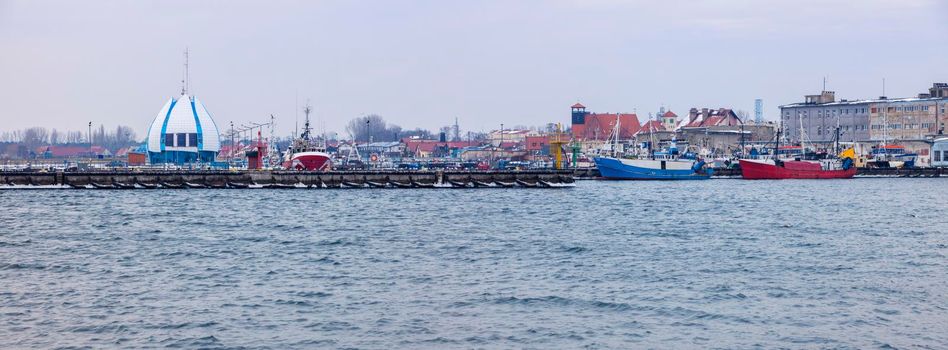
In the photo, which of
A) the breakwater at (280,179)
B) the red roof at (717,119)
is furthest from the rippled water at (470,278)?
the red roof at (717,119)

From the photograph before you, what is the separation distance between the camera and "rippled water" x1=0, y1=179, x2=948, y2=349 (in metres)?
24.0

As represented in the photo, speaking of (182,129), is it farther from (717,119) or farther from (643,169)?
(717,119)

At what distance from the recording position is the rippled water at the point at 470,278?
78.6 ft

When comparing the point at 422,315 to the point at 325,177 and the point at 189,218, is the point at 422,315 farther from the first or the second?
the point at 325,177

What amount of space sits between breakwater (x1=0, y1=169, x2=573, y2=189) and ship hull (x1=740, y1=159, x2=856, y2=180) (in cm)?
4079

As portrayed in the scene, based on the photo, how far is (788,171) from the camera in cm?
12750

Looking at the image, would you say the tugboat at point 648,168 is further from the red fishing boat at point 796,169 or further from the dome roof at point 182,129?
the dome roof at point 182,129

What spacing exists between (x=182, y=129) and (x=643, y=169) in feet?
211

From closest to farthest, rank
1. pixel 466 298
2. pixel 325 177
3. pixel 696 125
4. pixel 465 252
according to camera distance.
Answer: pixel 466 298 < pixel 465 252 < pixel 325 177 < pixel 696 125

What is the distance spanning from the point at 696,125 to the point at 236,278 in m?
172

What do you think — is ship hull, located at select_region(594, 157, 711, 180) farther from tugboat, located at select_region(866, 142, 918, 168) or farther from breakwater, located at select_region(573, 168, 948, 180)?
tugboat, located at select_region(866, 142, 918, 168)

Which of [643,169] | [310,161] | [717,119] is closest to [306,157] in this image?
[310,161]

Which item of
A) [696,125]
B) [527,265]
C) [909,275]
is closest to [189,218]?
[527,265]

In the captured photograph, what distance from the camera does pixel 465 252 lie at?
128 feet
